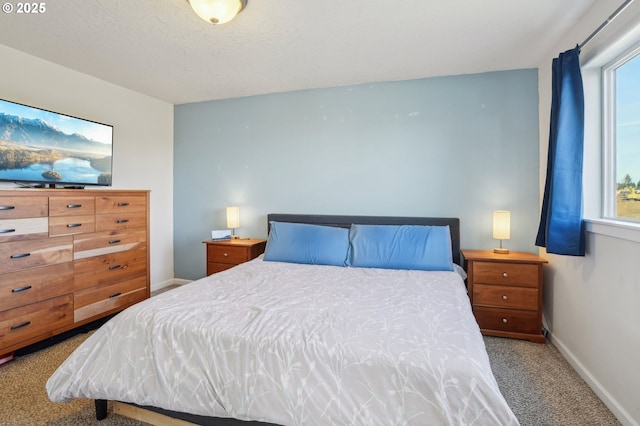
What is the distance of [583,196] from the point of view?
2.18 m

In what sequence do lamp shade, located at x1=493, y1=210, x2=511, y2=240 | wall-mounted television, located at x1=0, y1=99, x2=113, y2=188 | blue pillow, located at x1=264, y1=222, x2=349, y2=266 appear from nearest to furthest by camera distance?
wall-mounted television, located at x1=0, y1=99, x2=113, y2=188 < lamp shade, located at x1=493, y1=210, x2=511, y2=240 < blue pillow, located at x1=264, y1=222, x2=349, y2=266

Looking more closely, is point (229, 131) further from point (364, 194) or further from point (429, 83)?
point (429, 83)

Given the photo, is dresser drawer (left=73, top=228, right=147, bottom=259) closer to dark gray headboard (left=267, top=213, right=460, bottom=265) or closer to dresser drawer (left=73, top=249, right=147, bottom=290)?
dresser drawer (left=73, top=249, right=147, bottom=290)

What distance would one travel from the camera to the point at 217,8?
186 centimetres

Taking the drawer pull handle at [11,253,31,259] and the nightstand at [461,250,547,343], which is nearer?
the drawer pull handle at [11,253,31,259]

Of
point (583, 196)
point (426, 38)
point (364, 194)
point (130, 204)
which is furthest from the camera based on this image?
point (364, 194)

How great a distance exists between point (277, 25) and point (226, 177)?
2.16 meters

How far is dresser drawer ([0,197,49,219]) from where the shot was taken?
2221 mm

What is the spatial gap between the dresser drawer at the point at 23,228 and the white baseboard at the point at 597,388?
3.97 m

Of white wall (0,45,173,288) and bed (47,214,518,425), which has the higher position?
white wall (0,45,173,288)

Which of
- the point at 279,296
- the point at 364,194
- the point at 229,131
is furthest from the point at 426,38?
the point at 229,131

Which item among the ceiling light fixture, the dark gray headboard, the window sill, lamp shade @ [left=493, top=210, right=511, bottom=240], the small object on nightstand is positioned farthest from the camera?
the small object on nightstand

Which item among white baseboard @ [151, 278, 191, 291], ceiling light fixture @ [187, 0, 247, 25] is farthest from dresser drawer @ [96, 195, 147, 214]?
ceiling light fixture @ [187, 0, 247, 25]

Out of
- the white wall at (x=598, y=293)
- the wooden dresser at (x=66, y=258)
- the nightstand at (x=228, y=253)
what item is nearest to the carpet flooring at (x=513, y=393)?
the white wall at (x=598, y=293)
